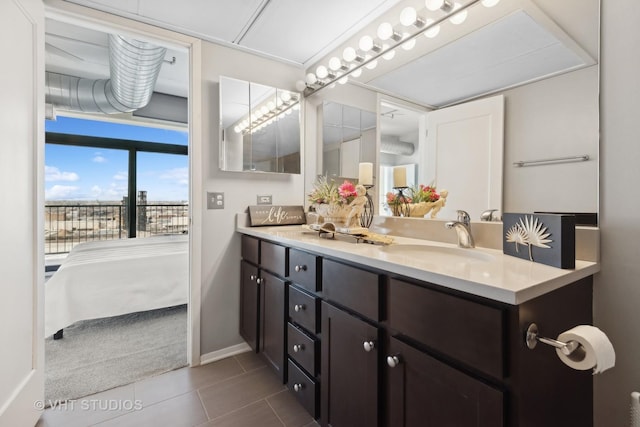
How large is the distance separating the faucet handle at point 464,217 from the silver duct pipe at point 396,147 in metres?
0.45

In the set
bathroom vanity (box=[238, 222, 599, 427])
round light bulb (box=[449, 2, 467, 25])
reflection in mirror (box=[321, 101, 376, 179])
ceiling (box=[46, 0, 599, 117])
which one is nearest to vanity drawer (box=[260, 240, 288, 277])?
bathroom vanity (box=[238, 222, 599, 427])

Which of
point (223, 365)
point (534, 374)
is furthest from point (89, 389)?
point (534, 374)

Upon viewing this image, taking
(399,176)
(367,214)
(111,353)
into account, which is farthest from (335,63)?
(111,353)

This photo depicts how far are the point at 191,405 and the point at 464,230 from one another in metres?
1.64

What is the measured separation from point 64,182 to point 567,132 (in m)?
5.28

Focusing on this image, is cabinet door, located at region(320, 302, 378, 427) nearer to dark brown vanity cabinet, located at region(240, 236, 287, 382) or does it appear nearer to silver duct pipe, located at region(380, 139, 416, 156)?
dark brown vanity cabinet, located at region(240, 236, 287, 382)

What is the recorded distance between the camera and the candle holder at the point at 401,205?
5.19 feet

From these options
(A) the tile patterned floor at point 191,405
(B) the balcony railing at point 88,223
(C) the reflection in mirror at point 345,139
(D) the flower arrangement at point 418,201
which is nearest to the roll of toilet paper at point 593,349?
(D) the flower arrangement at point 418,201

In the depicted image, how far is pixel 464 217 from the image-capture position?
1.25 metres

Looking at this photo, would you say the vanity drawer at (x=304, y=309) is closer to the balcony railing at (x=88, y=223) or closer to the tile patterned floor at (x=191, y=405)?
the tile patterned floor at (x=191, y=405)

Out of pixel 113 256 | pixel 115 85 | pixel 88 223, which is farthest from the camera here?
pixel 88 223

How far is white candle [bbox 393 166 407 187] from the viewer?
1.57 meters

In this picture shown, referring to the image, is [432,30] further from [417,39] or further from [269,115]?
[269,115]

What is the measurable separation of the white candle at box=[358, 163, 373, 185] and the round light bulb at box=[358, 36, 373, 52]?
0.69 meters
